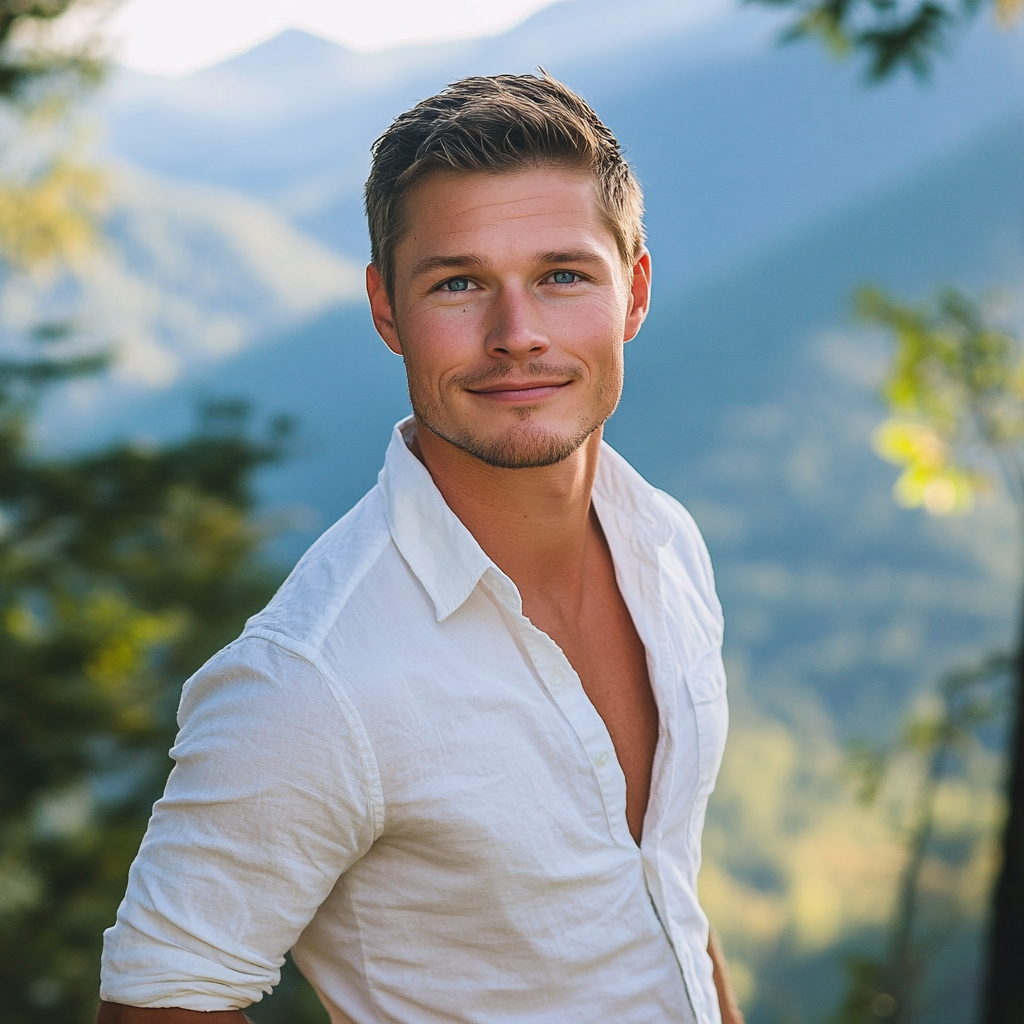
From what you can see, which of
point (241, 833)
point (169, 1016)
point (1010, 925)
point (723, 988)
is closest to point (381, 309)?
point (241, 833)

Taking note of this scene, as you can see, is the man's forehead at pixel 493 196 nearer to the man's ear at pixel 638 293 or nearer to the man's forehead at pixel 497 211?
the man's forehead at pixel 497 211

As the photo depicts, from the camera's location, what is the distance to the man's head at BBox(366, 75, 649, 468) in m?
1.18

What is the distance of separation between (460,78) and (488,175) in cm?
25

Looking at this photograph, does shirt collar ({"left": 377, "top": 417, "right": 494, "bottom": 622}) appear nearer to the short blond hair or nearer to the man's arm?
the short blond hair

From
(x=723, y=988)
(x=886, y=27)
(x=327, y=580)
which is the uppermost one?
(x=886, y=27)

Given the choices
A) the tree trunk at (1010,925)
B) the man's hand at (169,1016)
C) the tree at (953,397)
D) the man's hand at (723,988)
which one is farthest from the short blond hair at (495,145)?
the tree at (953,397)

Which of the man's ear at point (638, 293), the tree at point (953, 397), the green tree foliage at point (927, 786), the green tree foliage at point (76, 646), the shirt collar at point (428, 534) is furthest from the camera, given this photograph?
the green tree foliage at point (76, 646)

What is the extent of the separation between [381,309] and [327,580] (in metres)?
0.40

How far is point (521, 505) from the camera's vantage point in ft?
4.28

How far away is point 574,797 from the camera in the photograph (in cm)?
114

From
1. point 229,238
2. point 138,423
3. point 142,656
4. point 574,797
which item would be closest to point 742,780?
point 138,423

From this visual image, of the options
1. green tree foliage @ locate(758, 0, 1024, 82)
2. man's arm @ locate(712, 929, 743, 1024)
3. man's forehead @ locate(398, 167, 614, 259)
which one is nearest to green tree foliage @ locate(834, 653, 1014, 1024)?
green tree foliage @ locate(758, 0, 1024, 82)

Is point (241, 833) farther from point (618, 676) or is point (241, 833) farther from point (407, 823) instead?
point (618, 676)

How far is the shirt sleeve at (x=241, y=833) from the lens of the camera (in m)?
0.99
